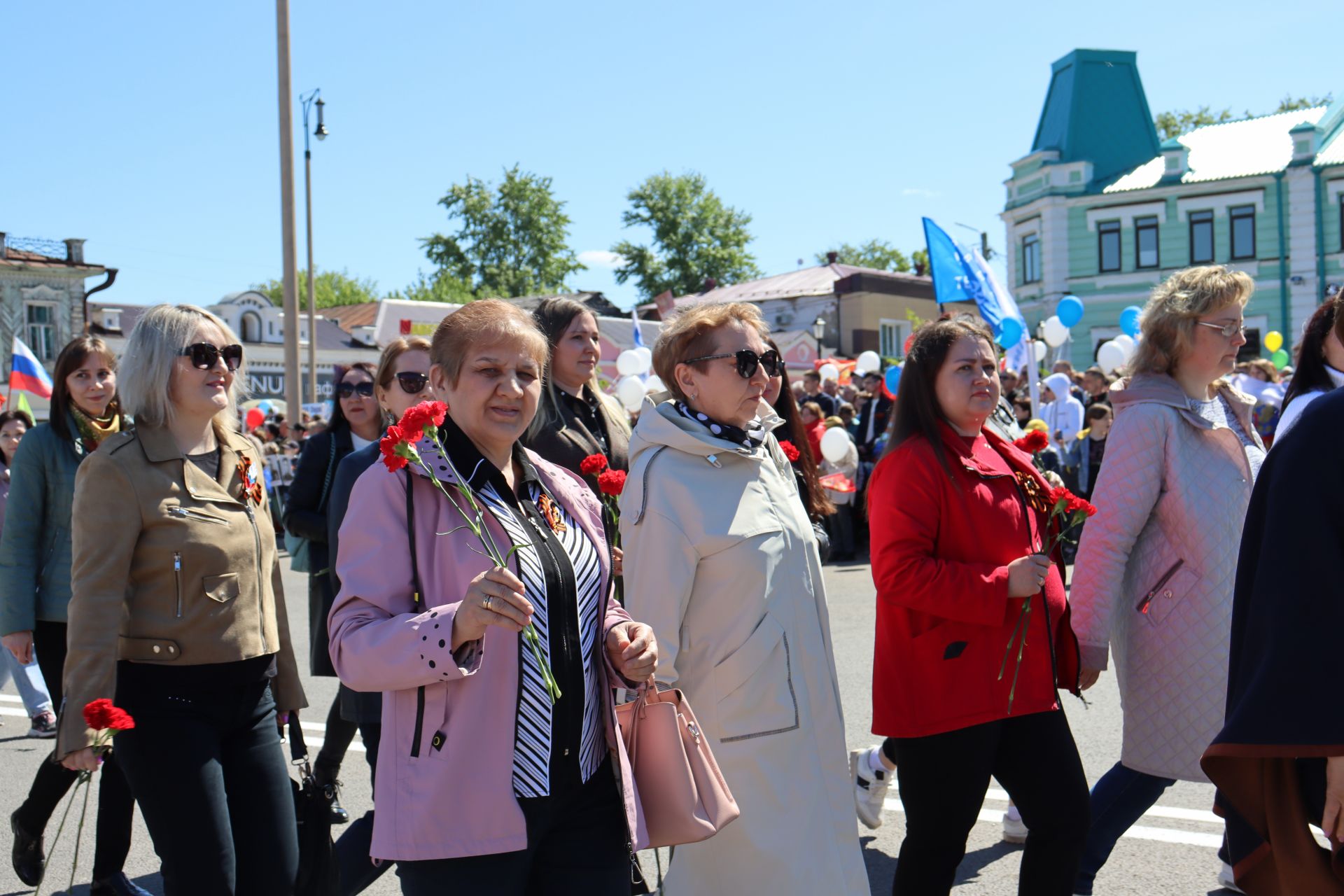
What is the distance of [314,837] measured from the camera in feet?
10.6

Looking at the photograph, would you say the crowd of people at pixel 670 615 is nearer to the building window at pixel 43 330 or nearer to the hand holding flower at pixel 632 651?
the hand holding flower at pixel 632 651

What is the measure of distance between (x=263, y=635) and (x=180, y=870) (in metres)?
0.69

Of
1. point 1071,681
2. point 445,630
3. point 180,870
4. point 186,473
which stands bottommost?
point 180,870

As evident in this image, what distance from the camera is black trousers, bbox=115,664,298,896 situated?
10.3 ft

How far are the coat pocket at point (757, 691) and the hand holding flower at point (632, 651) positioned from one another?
0.68 meters

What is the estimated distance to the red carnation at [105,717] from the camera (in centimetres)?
294

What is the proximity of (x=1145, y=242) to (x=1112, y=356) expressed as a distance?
2075 cm

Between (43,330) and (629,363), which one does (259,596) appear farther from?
(43,330)

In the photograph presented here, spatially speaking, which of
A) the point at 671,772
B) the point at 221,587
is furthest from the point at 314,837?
the point at 671,772

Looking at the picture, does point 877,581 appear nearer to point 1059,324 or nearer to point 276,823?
point 276,823

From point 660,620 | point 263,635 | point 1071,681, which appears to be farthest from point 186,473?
point 1071,681

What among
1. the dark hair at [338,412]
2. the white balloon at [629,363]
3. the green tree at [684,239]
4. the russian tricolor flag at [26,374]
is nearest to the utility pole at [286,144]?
the russian tricolor flag at [26,374]

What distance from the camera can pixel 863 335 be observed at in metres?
51.2

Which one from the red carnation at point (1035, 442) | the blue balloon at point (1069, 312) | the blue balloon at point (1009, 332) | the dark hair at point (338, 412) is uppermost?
the blue balloon at point (1069, 312)
